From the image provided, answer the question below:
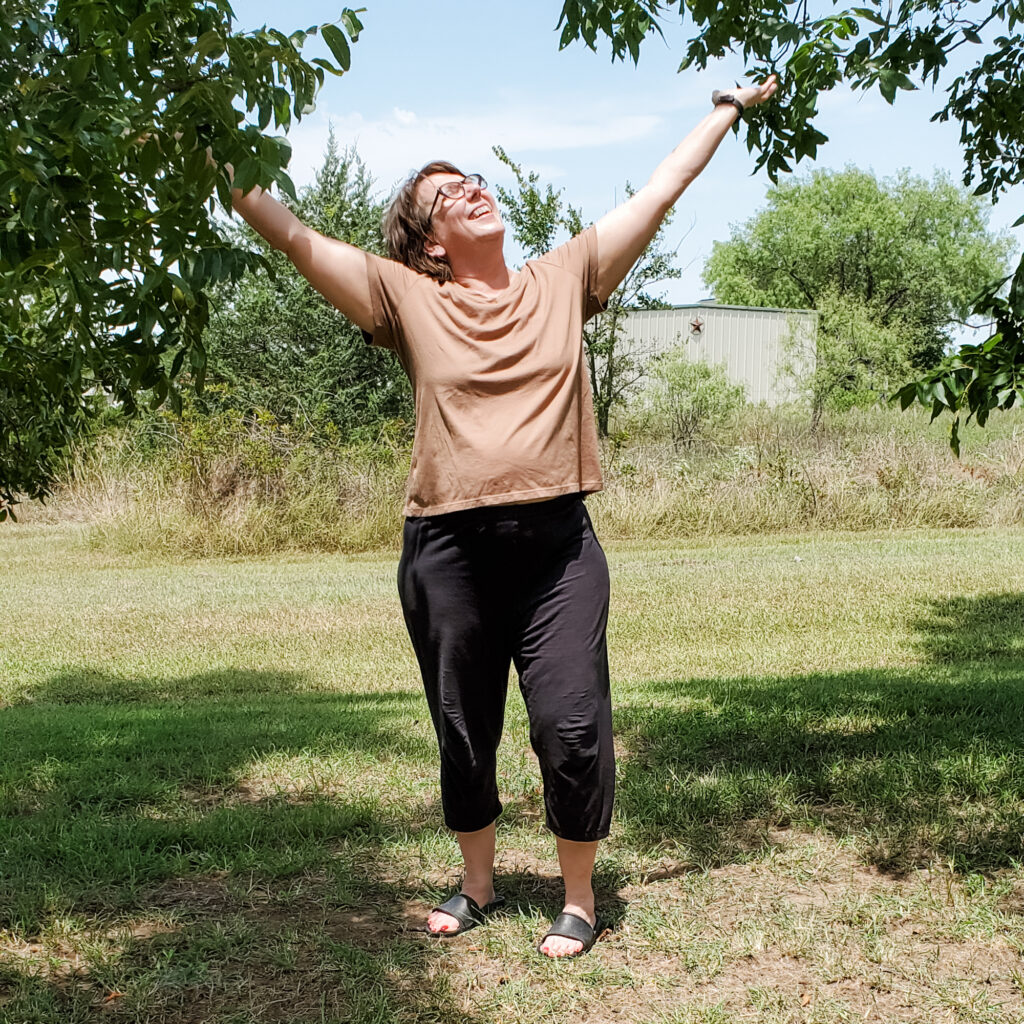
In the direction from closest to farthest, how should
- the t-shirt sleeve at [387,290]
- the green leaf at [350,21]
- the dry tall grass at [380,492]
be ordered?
the green leaf at [350,21]
the t-shirt sleeve at [387,290]
the dry tall grass at [380,492]

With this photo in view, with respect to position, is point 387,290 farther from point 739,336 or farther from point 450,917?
point 739,336

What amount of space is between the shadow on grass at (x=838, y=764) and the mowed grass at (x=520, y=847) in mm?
17

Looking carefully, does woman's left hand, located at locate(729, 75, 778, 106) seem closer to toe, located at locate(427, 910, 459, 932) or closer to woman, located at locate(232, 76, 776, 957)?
woman, located at locate(232, 76, 776, 957)

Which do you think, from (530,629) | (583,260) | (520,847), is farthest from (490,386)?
(520,847)

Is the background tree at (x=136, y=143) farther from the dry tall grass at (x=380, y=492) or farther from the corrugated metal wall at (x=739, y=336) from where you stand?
the corrugated metal wall at (x=739, y=336)

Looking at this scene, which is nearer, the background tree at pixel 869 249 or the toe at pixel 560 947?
the toe at pixel 560 947

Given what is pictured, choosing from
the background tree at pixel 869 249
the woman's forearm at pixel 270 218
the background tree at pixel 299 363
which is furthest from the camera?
the background tree at pixel 869 249

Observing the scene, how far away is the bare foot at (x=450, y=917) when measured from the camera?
310 cm

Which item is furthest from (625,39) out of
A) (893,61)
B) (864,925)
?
(864,925)

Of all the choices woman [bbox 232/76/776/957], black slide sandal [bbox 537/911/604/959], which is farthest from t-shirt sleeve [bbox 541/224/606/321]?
black slide sandal [bbox 537/911/604/959]

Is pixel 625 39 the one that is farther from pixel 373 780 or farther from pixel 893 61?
pixel 373 780

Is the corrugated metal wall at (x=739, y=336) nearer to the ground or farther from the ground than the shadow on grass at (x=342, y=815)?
farther from the ground

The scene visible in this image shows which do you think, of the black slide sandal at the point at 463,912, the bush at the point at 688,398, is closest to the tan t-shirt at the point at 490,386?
the black slide sandal at the point at 463,912

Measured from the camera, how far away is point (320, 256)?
2.86 meters
